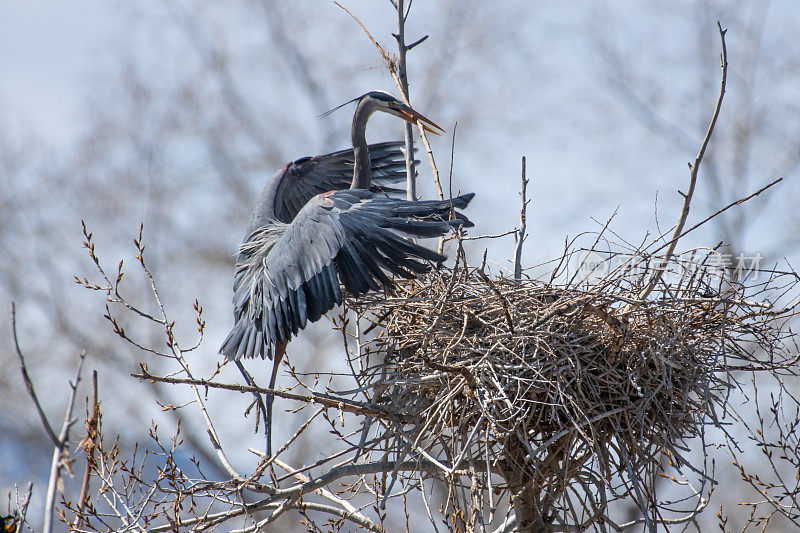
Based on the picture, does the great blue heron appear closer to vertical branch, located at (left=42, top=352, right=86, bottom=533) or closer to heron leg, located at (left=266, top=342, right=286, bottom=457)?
heron leg, located at (left=266, top=342, right=286, bottom=457)

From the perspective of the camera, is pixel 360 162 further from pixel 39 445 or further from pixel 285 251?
pixel 39 445

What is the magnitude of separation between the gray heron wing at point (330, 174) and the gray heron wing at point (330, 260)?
43.9 inches

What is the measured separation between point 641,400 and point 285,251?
165cm

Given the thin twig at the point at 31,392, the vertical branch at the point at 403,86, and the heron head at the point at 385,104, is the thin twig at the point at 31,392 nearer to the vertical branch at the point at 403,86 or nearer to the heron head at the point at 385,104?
the vertical branch at the point at 403,86

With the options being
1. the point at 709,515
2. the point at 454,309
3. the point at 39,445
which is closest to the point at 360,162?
the point at 454,309

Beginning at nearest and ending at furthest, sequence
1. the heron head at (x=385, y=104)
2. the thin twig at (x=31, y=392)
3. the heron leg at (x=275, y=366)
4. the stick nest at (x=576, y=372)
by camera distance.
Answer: the thin twig at (x=31, y=392) → the stick nest at (x=576, y=372) → the heron leg at (x=275, y=366) → the heron head at (x=385, y=104)

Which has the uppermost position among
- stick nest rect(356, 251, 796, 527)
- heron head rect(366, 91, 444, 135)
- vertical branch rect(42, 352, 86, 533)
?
heron head rect(366, 91, 444, 135)

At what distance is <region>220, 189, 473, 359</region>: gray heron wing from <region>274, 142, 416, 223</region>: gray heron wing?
111 cm

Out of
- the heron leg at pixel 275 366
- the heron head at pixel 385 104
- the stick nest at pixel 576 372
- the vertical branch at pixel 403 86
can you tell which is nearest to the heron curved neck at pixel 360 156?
the heron head at pixel 385 104

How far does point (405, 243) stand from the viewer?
336 centimetres

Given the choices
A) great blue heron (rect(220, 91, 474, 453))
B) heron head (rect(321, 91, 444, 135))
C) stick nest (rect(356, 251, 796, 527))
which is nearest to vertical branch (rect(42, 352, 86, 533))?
stick nest (rect(356, 251, 796, 527))

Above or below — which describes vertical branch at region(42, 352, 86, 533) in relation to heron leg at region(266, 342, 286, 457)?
below

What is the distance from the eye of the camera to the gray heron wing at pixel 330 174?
4832 mm

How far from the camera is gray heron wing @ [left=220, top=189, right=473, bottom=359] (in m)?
3.38
